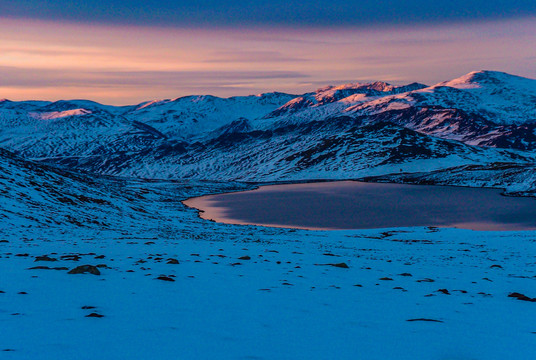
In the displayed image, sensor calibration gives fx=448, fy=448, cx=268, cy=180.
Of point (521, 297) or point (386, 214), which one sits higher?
point (521, 297)

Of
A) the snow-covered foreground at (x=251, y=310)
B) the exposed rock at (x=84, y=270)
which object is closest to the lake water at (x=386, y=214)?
the snow-covered foreground at (x=251, y=310)

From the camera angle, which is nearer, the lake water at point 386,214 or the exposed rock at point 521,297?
the exposed rock at point 521,297

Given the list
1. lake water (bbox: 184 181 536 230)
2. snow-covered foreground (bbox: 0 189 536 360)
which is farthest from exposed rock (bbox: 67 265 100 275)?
lake water (bbox: 184 181 536 230)

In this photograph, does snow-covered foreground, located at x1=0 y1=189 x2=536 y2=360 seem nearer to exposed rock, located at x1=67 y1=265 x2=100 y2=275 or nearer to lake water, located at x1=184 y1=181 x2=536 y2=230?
exposed rock, located at x1=67 y1=265 x2=100 y2=275

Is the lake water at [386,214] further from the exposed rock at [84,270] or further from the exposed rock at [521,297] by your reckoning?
the exposed rock at [84,270]

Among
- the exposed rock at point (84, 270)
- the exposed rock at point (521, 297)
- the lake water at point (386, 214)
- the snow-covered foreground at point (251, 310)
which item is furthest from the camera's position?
the lake water at point (386, 214)

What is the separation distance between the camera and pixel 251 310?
376 inches

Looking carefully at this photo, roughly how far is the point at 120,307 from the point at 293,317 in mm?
3477

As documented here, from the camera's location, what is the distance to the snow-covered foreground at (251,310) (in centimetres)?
693

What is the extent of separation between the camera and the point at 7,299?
8891 mm

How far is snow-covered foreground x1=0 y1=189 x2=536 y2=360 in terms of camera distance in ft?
22.7

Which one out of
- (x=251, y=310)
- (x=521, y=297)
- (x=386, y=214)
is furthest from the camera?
(x=386, y=214)

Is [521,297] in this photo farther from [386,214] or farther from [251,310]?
[386,214]

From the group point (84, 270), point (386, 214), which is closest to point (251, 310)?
point (84, 270)
